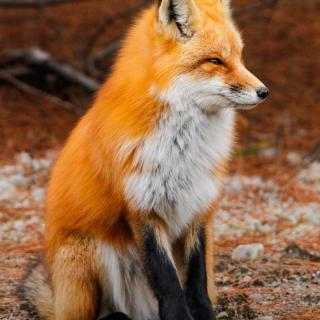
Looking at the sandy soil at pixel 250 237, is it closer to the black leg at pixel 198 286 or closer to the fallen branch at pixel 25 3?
the black leg at pixel 198 286

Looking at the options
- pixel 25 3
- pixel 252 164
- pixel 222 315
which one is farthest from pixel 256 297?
pixel 25 3

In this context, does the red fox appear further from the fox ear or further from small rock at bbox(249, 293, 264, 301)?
small rock at bbox(249, 293, 264, 301)

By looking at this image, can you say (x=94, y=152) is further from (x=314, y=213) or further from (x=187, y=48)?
(x=314, y=213)

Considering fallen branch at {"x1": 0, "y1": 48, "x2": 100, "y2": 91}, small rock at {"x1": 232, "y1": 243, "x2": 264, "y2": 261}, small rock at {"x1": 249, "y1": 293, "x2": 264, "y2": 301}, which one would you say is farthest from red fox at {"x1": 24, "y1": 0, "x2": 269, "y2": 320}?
fallen branch at {"x1": 0, "y1": 48, "x2": 100, "y2": 91}

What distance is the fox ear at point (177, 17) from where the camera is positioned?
13.9 feet

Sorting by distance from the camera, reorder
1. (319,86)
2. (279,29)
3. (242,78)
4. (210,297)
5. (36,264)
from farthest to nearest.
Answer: (279,29) < (319,86) < (36,264) < (210,297) < (242,78)

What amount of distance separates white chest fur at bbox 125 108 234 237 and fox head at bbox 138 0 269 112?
0.13 m

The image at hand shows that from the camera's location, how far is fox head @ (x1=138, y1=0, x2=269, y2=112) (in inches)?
163


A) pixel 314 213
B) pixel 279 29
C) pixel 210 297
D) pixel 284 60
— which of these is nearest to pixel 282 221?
pixel 314 213

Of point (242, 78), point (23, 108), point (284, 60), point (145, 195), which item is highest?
point (242, 78)

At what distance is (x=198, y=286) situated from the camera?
4430 mm

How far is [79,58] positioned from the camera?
33.8ft

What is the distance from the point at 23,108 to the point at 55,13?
295 centimetres

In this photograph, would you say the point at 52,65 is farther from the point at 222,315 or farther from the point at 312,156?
the point at 222,315
